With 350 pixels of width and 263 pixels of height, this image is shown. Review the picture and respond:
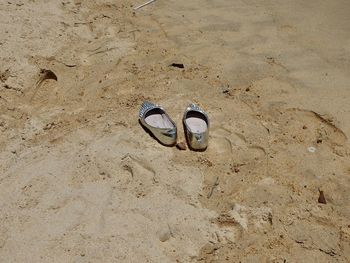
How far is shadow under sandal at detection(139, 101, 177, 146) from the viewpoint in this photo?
10.8 feet

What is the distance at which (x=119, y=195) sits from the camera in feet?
9.73

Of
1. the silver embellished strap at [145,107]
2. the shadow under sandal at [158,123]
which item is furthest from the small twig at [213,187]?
the silver embellished strap at [145,107]

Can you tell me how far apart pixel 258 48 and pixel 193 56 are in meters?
0.65

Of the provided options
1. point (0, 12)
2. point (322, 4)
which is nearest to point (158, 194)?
point (0, 12)

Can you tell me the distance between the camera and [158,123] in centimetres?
349

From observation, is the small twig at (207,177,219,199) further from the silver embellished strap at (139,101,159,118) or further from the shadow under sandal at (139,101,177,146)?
the silver embellished strap at (139,101,159,118)

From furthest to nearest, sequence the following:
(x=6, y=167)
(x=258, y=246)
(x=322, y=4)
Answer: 1. (x=322, y=4)
2. (x=6, y=167)
3. (x=258, y=246)

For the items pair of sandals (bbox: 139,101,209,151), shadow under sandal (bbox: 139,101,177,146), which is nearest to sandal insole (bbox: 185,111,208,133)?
pair of sandals (bbox: 139,101,209,151)

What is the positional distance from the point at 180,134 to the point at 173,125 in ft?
0.29

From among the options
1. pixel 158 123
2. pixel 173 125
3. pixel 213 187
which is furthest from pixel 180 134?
pixel 213 187

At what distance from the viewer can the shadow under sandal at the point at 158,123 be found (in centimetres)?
329

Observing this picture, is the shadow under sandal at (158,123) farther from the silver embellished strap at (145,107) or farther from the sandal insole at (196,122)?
the sandal insole at (196,122)

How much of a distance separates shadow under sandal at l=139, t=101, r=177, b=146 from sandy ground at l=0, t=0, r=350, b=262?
69 millimetres

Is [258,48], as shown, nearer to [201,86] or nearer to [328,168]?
[201,86]
